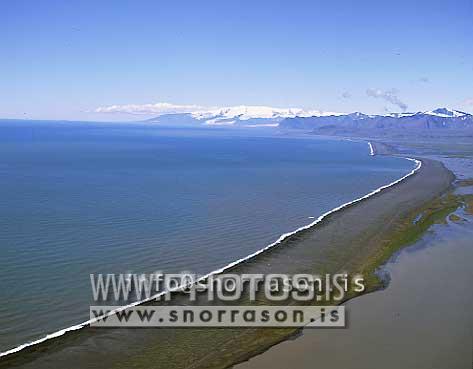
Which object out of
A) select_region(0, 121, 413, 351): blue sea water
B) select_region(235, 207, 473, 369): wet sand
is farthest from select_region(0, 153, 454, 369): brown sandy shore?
select_region(0, 121, 413, 351): blue sea water

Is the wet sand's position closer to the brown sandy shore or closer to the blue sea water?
the brown sandy shore

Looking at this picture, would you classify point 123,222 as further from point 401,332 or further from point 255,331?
point 401,332

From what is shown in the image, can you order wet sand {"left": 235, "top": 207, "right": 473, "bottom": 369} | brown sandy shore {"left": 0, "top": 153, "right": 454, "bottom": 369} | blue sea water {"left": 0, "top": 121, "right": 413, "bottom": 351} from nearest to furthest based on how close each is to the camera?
brown sandy shore {"left": 0, "top": 153, "right": 454, "bottom": 369} < wet sand {"left": 235, "top": 207, "right": 473, "bottom": 369} < blue sea water {"left": 0, "top": 121, "right": 413, "bottom": 351}

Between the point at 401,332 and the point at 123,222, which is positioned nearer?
the point at 401,332

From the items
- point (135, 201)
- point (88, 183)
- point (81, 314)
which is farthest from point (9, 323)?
point (88, 183)

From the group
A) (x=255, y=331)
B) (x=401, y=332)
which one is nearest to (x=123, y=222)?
(x=255, y=331)

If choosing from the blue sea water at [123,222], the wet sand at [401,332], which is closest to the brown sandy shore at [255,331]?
the wet sand at [401,332]
